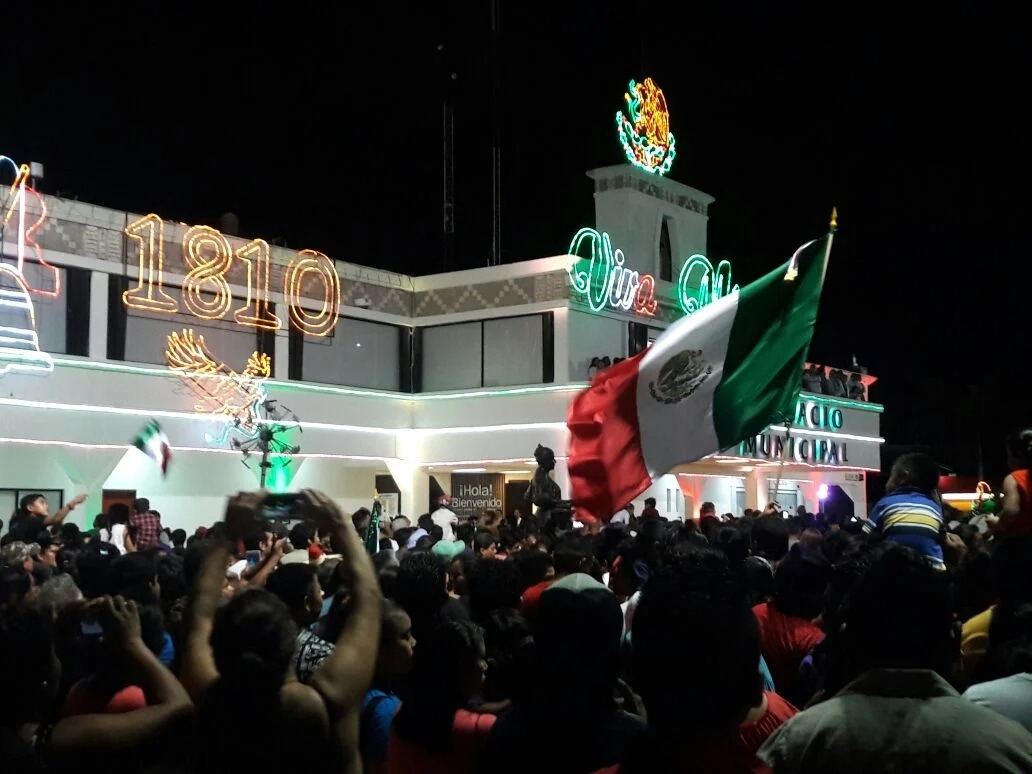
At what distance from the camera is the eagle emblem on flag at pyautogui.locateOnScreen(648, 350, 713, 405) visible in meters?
8.55

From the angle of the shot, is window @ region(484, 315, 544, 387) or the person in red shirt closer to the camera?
the person in red shirt

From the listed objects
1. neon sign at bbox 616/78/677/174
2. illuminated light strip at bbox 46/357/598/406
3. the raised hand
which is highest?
neon sign at bbox 616/78/677/174

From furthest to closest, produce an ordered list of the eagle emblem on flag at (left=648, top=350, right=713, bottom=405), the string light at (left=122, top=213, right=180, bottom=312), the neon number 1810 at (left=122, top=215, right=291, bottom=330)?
the neon number 1810 at (left=122, top=215, right=291, bottom=330) < the string light at (left=122, top=213, right=180, bottom=312) < the eagle emblem on flag at (left=648, top=350, right=713, bottom=405)

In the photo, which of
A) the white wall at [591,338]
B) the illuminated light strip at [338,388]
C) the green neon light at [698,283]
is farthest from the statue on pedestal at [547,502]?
the green neon light at [698,283]

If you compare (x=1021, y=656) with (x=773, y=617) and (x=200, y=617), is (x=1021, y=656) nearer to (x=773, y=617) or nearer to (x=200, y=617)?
(x=773, y=617)

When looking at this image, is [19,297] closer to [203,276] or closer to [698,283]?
[203,276]

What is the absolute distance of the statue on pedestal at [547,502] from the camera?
11.8 meters

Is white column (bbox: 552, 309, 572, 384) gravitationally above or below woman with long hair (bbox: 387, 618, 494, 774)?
above

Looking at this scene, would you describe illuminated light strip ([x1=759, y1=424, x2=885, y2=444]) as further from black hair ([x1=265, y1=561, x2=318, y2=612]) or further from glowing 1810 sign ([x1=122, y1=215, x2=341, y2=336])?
black hair ([x1=265, y1=561, x2=318, y2=612])

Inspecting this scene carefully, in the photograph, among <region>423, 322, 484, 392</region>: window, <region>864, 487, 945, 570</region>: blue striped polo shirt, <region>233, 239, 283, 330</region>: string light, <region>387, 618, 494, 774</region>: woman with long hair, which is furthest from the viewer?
<region>423, 322, 484, 392</region>: window

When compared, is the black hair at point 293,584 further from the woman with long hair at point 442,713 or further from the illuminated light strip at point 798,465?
the illuminated light strip at point 798,465

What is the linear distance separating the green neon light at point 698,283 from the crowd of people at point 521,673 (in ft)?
80.7

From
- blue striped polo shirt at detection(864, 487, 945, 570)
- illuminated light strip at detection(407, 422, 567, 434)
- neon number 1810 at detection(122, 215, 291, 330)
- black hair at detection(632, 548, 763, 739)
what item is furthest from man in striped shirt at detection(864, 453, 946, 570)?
illuminated light strip at detection(407, 422, 567, 434)

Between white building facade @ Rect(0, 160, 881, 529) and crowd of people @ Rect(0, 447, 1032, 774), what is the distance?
14.8 m
